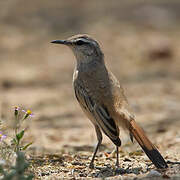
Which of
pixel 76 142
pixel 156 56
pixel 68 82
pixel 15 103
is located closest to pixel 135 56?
pixel 156 56

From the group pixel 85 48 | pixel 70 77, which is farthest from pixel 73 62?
pixel 85 48

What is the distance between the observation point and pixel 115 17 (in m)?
17.3

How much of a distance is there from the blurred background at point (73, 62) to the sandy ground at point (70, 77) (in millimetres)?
21

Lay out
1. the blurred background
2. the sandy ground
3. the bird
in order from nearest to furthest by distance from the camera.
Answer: the bird < the sandy ground < the blurred background

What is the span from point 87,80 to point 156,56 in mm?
7620

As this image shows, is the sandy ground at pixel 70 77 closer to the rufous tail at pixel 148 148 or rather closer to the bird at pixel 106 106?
the rufous tail at pixel 148 148

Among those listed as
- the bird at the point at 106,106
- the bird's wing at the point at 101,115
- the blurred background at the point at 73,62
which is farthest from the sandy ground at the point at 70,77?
the bird's wing at the point at 101,115

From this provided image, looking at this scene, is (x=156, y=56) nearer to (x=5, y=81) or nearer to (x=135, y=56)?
(x=135, y=56)

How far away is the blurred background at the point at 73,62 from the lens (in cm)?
909

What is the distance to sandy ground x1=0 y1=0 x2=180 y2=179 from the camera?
6.92 metres

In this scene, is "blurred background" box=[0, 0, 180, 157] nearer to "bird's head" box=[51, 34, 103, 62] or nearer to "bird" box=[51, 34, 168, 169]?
"bird" box=[51, 34, 168, 169]

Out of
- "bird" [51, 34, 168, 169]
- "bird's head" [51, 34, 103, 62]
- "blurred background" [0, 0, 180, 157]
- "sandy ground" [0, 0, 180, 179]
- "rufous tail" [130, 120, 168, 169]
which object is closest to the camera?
"rufous tail" [130, 120, 168, 169]

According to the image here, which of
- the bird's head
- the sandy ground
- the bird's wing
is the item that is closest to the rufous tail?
the sandy ground

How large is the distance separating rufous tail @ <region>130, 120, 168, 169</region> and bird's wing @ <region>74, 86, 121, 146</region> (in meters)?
0.26
